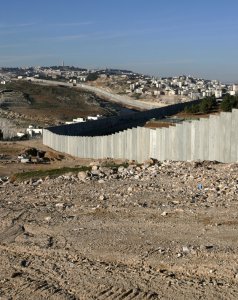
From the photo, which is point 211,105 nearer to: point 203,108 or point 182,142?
point 203,108

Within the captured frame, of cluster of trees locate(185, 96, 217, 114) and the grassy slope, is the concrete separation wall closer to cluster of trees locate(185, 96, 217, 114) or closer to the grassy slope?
cluster of trees locate(185, 96, 217, 114)

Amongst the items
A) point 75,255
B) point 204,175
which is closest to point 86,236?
point 75,255

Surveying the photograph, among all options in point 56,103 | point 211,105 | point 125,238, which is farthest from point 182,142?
point 56,103

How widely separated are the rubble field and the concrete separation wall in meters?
2.16

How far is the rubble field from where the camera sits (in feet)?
24.3

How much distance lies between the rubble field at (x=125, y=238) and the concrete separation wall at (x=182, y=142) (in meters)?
2.16

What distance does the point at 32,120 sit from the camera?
2960 inches

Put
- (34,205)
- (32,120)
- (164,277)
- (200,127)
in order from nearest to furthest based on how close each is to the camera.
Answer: (164,277)
(34,205)
(200,127)
(32,120)

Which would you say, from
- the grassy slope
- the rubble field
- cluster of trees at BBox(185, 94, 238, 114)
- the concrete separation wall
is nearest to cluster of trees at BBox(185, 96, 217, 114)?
cluster of trees at BBox(185, 94, 238, 114)

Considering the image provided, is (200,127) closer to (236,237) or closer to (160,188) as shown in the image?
(160,188)

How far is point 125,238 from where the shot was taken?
9406 millimetres

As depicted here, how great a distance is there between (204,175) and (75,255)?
5.83 m

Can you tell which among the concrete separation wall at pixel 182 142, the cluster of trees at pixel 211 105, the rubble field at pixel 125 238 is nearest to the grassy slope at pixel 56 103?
the cluster of trees at pixel 211 105

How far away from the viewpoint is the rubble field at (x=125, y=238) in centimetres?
741
